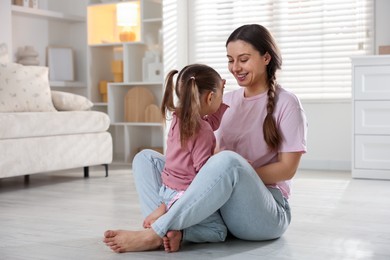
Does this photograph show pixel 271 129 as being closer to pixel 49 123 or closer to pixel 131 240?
pixel 131 240

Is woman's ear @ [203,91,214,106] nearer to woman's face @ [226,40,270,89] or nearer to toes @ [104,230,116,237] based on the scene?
woman's face @ [226,40,270,89]

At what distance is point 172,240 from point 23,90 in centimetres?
224

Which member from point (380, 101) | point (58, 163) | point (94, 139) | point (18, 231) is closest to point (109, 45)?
point (94, 139)

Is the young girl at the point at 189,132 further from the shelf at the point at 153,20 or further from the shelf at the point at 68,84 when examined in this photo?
the shelf at the point at 68,84

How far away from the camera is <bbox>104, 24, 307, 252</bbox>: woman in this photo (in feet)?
5.58

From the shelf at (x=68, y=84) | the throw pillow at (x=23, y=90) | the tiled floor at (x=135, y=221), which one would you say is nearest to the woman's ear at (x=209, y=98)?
the tiled floor at (x=135, y=221)

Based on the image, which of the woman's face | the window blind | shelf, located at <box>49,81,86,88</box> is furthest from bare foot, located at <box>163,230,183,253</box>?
shelf, located at <box>49,81,86,88</box>

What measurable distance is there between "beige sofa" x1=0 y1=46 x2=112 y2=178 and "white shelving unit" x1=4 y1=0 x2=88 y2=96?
827 millimetres

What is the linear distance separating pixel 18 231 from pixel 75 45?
3.30 meters

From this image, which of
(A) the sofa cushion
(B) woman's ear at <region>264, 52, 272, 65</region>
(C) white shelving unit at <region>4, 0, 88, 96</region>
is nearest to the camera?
(B) woman's ear at <region>264, 52, 272, 65</region>

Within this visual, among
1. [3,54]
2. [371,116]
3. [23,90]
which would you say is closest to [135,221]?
[23,90]

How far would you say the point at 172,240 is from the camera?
5.80ft

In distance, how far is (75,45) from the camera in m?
5.27

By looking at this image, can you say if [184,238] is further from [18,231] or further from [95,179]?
[95,179]
